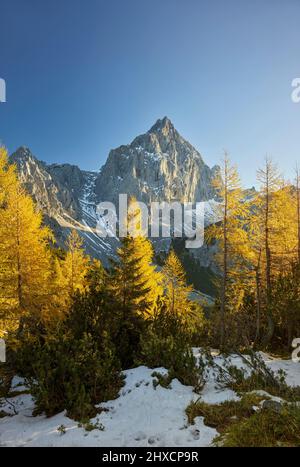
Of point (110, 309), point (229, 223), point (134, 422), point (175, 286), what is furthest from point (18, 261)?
point (175, 286)

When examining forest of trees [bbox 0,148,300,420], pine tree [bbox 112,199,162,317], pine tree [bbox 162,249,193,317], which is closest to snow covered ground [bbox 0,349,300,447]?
forest of trees [bbox 0,148,300,420]

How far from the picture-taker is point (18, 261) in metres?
12.1

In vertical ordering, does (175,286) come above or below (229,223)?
below

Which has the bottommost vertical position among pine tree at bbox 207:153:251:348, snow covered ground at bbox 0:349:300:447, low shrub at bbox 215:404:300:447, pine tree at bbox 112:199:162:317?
snow covered ground at bbox 0:349:300:447

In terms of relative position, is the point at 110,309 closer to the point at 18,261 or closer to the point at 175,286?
the point at 18,261

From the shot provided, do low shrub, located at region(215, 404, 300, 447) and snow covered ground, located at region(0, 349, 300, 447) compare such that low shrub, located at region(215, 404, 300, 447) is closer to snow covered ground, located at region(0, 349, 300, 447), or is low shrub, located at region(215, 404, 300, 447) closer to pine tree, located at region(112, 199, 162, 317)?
snow covered ground, located at region(0, 349, 300, 447)

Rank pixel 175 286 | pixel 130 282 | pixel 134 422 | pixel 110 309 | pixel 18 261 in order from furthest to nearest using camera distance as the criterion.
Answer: pixel 175 286 → pixel 130 282 → pixel 18 261 → pixel 110 309 → pixel 134 422

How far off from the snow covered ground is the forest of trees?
45 centimetres

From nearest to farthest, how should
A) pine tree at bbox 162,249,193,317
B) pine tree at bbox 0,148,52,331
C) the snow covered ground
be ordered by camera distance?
the snow covered ground, pine tree at bbox 0,148,52,331, pine tree at bbox 162,249,193,317

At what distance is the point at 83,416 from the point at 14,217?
890 centimetres

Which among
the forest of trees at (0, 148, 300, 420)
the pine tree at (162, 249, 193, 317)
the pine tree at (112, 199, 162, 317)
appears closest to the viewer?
the forest of trees at (0, 148, 300, 420)

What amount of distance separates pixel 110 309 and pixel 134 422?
211 inches

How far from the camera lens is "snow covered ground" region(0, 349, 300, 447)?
5.28 meters
